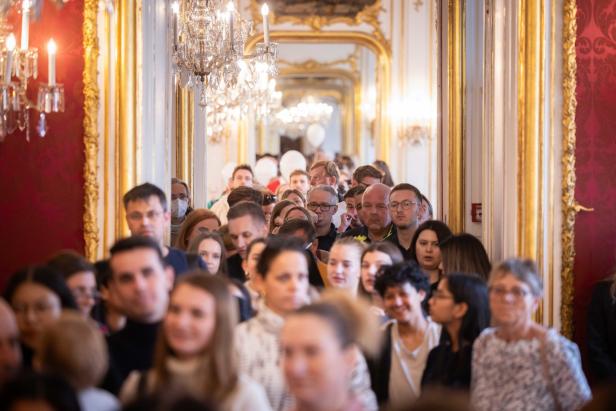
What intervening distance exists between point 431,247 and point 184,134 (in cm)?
646

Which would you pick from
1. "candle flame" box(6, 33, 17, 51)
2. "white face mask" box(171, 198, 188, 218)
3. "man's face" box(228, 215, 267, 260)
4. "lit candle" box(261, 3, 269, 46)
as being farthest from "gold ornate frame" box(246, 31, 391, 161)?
"candle flame" box(6, 33, 17, 51)

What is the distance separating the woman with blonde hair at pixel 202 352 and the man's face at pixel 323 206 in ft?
18.9

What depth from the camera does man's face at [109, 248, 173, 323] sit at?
484 cm

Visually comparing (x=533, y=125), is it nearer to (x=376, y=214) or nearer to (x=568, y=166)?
(x=568, y=166)

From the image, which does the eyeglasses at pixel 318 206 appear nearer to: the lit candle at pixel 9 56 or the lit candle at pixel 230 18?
the lit candle at pixel 230 18

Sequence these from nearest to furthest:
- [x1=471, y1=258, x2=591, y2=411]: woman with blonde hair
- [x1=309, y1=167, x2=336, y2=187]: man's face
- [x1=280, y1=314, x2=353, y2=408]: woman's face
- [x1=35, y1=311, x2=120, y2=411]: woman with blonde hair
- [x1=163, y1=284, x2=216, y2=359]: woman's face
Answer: [x1=280, y1=314, x2=353, y2=408]: woman's face, [x1=35, y1=311, x2=120, y2=411]: woman with blonde hair, [x1=163, y1=284, x2=216, y2=359]: woman's face, [x1=471, y1=258, x2=591, y2=411]: woman with blonde hair, [x1=309, y1=167, x2=336, y2=187]: man's face

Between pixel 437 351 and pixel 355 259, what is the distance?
1346 millimetres

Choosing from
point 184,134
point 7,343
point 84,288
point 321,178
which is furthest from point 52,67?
point 184,134

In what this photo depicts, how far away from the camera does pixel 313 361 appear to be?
12.6ft

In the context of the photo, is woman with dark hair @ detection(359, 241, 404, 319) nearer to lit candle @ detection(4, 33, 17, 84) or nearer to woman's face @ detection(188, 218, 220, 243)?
woman's face @ detection(188, 218, 220, 243)

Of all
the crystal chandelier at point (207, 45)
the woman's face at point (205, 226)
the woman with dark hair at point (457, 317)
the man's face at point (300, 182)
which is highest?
the crystal chandelier at point (207, 45)

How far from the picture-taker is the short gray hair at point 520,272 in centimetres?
536

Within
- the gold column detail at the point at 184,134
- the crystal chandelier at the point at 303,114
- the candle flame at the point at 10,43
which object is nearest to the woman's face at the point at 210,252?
the candle flame at the point at 10,43

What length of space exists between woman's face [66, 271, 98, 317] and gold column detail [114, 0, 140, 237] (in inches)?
91.5
